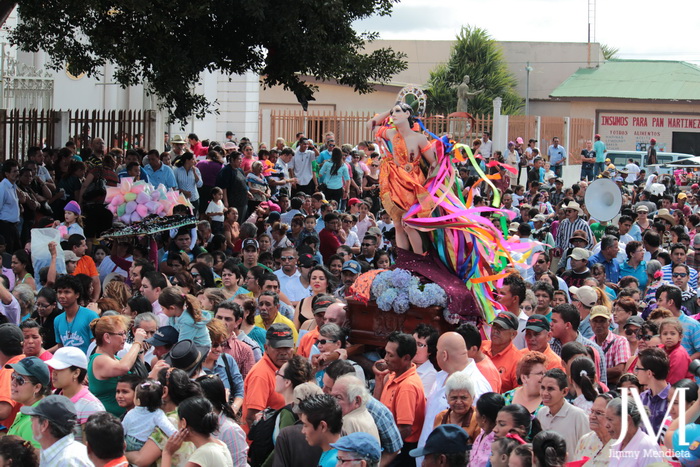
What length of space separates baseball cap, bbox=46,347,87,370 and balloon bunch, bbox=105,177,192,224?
20.6ft

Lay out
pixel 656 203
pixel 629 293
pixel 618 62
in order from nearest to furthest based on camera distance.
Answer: pixel 629 293, pixel 656 203, pixel 618 62

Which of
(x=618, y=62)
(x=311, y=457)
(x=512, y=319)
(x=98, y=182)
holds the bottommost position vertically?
(x=311, y=457)

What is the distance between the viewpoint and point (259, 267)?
1065 cm

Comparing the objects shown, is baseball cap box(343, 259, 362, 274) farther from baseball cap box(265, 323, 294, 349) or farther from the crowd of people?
baseball cap box(265, 323, 294, 349)

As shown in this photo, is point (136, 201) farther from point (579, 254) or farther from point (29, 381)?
point (29, 381)

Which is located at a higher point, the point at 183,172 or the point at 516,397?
the point at 183,172

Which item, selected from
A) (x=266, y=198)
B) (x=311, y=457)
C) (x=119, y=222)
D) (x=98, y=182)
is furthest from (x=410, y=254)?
(x=266, y=198)

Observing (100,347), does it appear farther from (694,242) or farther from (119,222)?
(694,242)

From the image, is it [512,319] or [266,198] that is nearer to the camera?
[512,319]

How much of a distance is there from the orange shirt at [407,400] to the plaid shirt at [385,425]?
501 millimetres

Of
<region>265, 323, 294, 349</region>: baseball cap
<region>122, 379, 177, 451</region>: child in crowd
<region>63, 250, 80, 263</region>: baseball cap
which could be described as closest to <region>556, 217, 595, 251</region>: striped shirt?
<region>63, 250, 80, 263</region>: baseball cap

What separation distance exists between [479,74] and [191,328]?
44.9 meters

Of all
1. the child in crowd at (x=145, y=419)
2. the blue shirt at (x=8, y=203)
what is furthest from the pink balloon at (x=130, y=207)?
the child in crowd at (x=145, y=419)

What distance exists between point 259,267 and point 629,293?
3592mm
